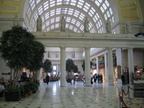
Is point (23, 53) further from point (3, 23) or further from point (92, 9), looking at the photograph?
point (92, 9)

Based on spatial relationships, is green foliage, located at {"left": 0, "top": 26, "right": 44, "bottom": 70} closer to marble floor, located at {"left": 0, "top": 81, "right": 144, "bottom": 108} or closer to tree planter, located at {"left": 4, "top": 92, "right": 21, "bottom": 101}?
tree planter, located at {"left": 4, "top": 92, "right": 21, "bottom": 101}

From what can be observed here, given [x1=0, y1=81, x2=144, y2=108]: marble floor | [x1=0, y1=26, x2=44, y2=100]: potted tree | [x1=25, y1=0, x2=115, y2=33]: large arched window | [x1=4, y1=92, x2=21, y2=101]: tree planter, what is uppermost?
[x1=25, y1=0, x2=115, y2=33]: large arched window

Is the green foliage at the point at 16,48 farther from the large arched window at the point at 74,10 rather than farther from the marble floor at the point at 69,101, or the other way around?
the large arched window at the point at 74,10

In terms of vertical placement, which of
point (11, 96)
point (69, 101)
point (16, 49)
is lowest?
point (69, 101)

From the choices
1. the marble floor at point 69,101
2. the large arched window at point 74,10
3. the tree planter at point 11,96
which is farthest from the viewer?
the large arched window at point 74,10

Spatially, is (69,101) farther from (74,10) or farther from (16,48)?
(74,10)

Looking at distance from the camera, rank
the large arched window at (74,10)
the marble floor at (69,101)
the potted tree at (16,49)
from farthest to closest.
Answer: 1. the large arched window at (74,10)
2. the potted tree at (16,49)
3. the marble floor at (69,101)

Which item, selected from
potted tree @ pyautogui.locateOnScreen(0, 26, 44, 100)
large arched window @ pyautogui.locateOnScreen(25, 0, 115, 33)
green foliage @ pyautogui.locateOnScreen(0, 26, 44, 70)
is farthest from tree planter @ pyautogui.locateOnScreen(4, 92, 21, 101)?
large arched window @ pyautogui.locateOnScreen(25, 0, 115, 33)

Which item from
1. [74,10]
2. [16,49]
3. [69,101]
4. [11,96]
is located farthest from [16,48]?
[74,10]

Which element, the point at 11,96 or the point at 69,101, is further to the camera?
the point at 11,96

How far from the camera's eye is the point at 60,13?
1909 inches

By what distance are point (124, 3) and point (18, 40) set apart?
78.9 feet

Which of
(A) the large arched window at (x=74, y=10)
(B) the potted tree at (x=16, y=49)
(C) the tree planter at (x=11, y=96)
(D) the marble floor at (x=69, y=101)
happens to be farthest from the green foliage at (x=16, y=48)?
(A) the large arched window at (x=74, y=10)

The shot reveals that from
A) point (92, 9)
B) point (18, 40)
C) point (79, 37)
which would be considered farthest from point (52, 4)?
point (18, 40)
